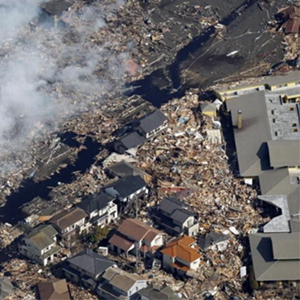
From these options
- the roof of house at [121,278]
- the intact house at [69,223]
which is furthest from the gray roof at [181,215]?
the intact house at [69,223]

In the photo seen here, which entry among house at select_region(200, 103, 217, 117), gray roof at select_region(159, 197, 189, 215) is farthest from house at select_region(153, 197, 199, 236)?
house at select_region(200, 103, 217, 117)

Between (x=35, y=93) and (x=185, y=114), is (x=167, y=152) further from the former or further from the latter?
(x=35, y=93)

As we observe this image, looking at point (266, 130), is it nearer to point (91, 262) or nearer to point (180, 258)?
point (180, 258)

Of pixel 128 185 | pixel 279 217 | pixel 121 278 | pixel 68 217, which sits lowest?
pixel 279 217

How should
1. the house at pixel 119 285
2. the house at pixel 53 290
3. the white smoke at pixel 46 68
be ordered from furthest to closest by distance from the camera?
the white smoke at pixel 46 68, the house at pixel 53 290, the house at pixel 119 285

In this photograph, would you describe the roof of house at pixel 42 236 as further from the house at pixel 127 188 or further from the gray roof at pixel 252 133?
the gray roof at pixel 252 133

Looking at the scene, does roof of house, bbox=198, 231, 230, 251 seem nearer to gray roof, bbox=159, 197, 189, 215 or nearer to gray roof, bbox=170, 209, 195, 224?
gray roof, bbox=170, 209, 195, 224

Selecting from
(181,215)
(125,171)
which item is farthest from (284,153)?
(125,171)
